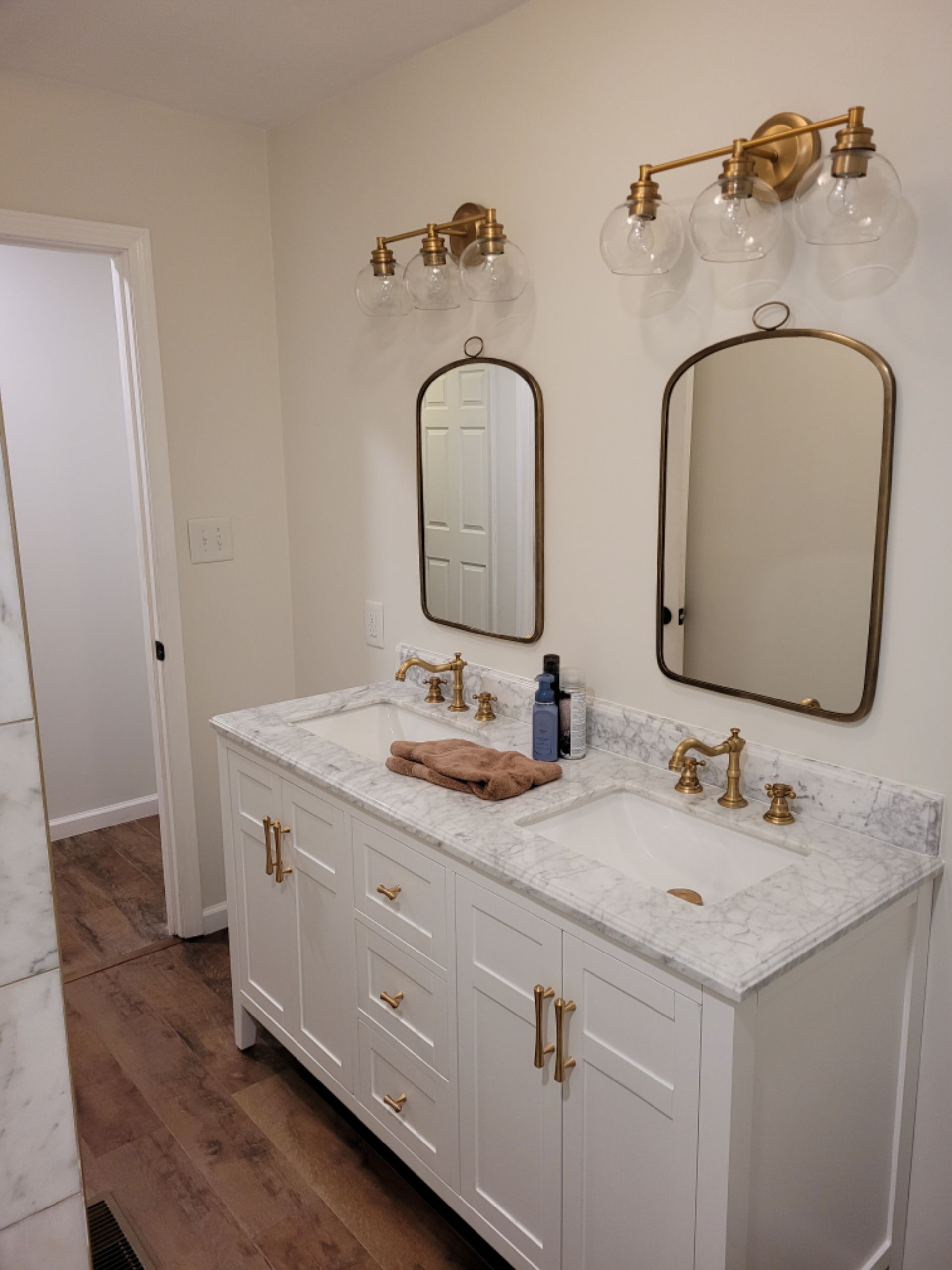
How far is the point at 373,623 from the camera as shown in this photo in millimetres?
2779

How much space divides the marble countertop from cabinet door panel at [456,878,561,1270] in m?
0.09

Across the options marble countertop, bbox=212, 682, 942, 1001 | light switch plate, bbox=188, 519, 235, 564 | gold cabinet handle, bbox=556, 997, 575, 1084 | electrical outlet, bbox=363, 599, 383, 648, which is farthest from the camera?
light switch plate, bbox=188, 519, 235, 564

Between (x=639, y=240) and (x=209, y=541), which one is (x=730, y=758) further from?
(x=209, y=541)

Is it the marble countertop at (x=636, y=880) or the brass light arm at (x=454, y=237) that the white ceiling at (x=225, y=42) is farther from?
the marble countertop at (x=636, y=880)

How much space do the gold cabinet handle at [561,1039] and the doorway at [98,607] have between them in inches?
70.3

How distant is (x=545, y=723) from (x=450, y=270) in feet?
3.53

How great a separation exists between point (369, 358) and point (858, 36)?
1458 mm

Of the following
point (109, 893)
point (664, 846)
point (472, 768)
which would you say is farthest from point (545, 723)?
point (109, 893)

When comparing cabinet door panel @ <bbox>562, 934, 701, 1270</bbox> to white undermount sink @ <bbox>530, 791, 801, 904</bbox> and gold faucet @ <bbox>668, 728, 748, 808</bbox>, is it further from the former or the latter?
gold faucet @ <bbox>668, 728, 748, 808</bbox>

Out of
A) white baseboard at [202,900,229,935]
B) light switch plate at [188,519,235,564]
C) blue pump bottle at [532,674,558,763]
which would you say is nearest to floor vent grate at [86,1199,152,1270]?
white baseboard at [202,900,229,935]

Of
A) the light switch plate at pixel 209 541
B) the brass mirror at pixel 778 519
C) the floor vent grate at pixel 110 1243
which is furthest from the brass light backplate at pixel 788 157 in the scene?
the floor vent grate at pixel 110 1243

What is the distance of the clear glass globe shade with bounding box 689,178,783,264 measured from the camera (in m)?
1.53

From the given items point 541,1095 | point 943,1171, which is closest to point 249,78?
point 541,1095

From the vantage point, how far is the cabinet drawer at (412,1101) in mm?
1808
